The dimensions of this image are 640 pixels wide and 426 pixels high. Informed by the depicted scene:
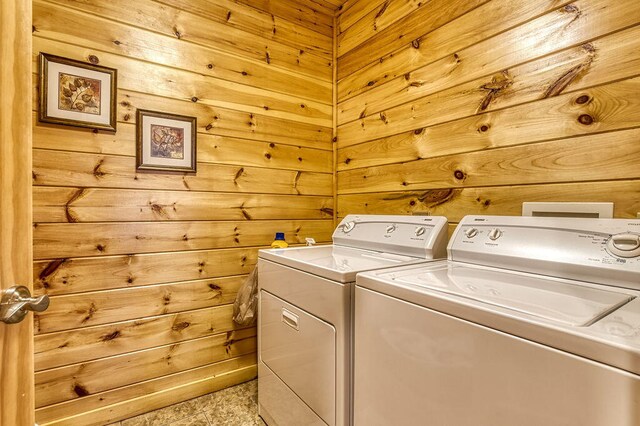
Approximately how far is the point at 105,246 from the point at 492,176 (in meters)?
1.85

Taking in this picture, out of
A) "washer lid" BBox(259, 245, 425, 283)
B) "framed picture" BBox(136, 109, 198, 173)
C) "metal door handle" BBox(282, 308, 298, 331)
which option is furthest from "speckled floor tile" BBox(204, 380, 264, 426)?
"framed picture" BBox(136, 109, 198, 173)

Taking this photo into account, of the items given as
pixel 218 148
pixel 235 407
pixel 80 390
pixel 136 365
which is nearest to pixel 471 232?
pixel 218 148

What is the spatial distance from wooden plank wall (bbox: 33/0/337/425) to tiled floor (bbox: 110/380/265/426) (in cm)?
6

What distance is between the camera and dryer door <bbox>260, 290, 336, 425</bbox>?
1118 millimetres

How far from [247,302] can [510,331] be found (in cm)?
150

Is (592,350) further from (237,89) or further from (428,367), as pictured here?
(237,89)

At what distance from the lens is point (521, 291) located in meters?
0.82

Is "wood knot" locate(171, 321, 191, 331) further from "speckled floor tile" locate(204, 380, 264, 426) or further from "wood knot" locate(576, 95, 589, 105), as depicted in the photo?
"wood knot" locate(576, 95, 589, 105)

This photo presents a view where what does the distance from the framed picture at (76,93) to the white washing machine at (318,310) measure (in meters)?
1.03

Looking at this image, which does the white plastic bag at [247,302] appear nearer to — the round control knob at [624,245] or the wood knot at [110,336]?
the wood knot at [110,336]

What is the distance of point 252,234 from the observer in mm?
2014

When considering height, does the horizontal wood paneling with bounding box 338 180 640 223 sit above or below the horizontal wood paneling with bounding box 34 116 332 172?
below

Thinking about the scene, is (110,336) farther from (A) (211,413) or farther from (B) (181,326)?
(A) (211,413)

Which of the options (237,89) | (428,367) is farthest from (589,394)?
(237,89)
